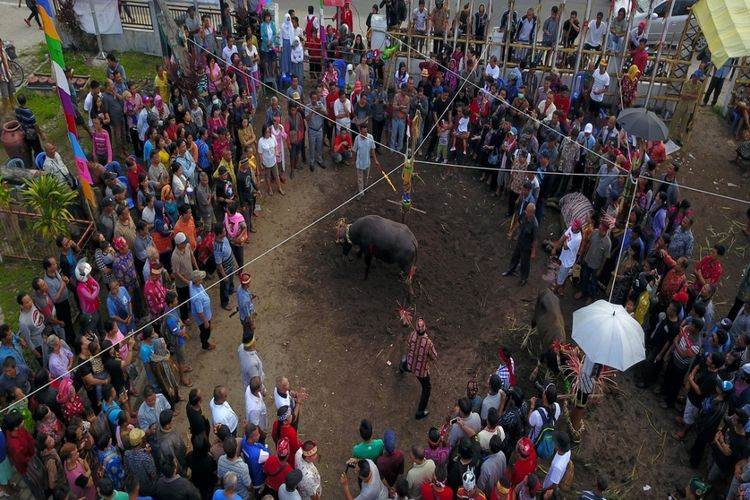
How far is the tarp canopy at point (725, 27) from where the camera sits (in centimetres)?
1450

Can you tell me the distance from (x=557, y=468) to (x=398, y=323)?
4573 millimetres

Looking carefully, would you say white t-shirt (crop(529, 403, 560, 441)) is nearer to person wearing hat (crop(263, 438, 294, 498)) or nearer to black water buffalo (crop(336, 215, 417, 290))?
person wearing hat (crop(263, 438, 294, 498))

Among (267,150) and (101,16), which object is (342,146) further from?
(101,16)

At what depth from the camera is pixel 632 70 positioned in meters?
16.6

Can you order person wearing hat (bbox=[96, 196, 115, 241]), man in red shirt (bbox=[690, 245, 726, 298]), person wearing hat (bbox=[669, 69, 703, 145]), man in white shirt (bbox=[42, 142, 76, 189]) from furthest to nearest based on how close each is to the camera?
person wearing hat (bbox=[669, 69, 703, 145]) < man in white shirt (bbox=[42, 142, 76, 189]) < man in red shirt (bbox=[690, 245, 726, 298]) < person wearing hat (bbox=[96, 196, 115, 241])

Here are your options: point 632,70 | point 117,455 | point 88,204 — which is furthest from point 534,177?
point 117,455

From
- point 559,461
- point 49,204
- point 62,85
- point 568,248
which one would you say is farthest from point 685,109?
point 49,204

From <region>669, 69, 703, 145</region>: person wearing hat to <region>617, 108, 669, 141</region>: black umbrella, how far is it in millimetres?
3952

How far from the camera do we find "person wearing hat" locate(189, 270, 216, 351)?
34.8ft

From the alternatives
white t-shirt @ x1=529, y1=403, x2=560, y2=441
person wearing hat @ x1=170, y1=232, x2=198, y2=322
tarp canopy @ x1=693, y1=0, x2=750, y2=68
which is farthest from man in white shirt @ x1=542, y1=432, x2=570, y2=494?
tarp canopy @ x1=693, y1=0, x2=750, y2=68

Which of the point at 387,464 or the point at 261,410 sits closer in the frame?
the point at 387,464

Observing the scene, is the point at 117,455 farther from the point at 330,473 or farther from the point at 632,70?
the point at 632,70

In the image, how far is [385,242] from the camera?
497 inches

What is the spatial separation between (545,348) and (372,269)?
12.5 ft
